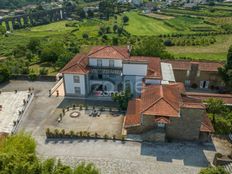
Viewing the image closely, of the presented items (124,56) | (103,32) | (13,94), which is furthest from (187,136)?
(103,32)

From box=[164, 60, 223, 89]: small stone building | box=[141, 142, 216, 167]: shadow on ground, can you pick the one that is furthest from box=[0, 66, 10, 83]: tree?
box=[141, 142, 216, 167]: shadow on ground

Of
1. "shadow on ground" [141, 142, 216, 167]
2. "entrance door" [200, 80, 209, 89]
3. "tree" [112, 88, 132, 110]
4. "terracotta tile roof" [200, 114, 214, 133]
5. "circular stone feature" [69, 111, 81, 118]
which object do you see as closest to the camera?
"shadow on ground" [141, 142, 216, 167]

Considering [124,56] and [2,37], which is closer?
[124,56]

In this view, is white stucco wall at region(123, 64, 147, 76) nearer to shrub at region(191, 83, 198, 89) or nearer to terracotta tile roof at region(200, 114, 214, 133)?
terracotta tile roof at region(200, 114, 214, 133)

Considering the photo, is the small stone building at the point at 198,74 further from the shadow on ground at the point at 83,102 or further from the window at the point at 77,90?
the window at the point at 77,90

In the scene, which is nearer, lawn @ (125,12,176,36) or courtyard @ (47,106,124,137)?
courtyard @ (47,106,124,137)

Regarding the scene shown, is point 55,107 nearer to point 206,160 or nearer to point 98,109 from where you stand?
point 98,109
